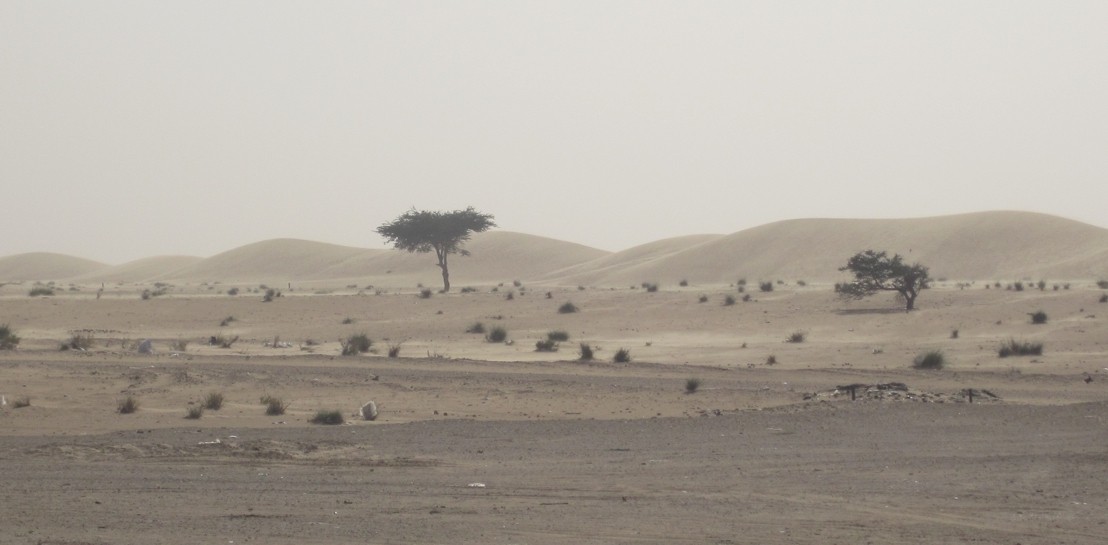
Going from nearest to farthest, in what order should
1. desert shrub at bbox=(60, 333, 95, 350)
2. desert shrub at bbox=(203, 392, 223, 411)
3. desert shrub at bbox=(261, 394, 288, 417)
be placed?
desert shrub at bbox=(261, 394, 288, 417)
desert shrub at bbox=(203, 392, 223, 411)
desert shrub at bbox=(60, 333, 95, 350)

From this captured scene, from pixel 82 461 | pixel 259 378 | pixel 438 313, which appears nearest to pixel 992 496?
pixel 82 461

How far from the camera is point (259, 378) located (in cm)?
2744

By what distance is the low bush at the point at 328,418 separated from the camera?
814 inches

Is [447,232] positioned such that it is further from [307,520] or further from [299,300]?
[307,520]

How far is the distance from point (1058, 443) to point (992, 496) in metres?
4.72

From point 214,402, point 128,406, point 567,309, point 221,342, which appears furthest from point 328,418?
point 567,309

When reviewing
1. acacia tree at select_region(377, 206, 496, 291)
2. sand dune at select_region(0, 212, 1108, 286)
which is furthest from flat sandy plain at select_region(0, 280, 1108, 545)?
sand dune at select_region(0, 212, 1108, 286)

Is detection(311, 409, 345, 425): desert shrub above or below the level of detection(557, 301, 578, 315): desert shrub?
below

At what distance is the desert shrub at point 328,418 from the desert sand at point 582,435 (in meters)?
0.35

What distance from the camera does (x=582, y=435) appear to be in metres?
19.1

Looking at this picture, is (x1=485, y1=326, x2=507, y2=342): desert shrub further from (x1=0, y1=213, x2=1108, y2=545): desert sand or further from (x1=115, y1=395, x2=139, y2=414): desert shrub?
(x1=115, y1=395, x2=139, y2=414): desert shrub

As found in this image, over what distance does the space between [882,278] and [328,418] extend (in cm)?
4209

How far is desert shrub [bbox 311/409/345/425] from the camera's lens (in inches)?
814

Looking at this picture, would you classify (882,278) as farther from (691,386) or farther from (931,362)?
(691,386)
